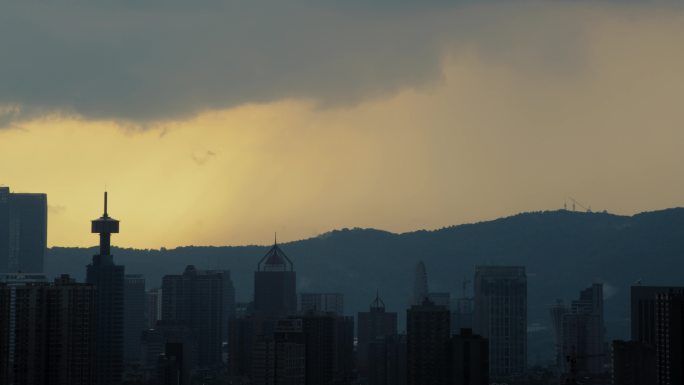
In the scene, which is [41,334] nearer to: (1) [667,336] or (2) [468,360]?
(1) [667,336]

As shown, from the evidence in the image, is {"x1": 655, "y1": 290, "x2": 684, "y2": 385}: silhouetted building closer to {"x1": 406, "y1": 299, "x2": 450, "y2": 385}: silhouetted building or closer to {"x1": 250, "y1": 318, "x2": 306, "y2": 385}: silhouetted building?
{"x1": 406, "y1": 299, "x2": 450, "y2": 385}: silhouetted building

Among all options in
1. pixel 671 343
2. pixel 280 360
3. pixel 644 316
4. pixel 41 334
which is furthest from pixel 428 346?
pixel 41 334

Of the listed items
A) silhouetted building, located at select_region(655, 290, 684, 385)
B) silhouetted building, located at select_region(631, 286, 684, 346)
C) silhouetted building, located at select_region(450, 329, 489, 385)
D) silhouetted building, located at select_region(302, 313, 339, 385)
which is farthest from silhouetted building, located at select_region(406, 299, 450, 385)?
silhouetted building, located at select_region(655, 290, 684, 385)

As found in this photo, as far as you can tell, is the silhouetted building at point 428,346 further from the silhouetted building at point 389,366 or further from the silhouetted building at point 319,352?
the silhouetted building at point 319,352

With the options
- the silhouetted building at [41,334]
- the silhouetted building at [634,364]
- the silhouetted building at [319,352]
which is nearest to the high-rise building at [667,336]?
the silhouetted building at [634,364]

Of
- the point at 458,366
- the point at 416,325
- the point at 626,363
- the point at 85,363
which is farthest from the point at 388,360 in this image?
the point at 85,363

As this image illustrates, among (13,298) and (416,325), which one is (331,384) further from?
(13,298)

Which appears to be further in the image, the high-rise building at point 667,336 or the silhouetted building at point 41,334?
the silhouetted building at point 41,334
